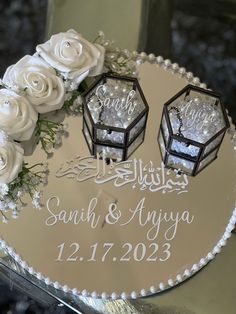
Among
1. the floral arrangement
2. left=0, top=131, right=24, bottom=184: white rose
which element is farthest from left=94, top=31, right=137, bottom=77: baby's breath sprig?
left=0, top=131, right=24, bottom=184: white rose

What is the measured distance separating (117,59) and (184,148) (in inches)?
8.6

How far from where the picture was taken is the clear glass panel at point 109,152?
1.08m

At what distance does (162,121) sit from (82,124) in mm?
140

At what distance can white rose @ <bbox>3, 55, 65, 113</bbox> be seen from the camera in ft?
3.43

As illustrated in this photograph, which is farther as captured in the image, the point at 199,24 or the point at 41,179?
the point at 199,24

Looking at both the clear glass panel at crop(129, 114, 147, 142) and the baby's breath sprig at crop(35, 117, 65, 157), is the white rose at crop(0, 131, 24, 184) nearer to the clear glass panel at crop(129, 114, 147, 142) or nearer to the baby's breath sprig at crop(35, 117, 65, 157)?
the baby's breath sprig at crop(35, 117, 65, 157)

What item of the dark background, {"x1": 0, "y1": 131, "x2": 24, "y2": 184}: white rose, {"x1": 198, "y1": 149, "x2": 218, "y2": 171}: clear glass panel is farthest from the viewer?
the dark background

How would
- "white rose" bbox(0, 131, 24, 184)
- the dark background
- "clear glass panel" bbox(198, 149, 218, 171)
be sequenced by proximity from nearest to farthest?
"white rose" bbox(0, 131, 24, 184) → "clear glass panel" bbox(198, 149, 218, 171) → the dark background

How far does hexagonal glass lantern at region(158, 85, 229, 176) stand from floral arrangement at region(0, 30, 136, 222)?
0.16 metres

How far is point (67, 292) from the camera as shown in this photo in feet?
3.35

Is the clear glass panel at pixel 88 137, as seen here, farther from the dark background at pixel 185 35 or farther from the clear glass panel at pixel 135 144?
the dark background at pixel 185 35

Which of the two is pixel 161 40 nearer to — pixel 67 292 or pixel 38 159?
pixel 38 159

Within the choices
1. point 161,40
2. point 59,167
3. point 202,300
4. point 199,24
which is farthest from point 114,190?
point 199,24

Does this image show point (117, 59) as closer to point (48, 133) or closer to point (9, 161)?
point (48, 133)
